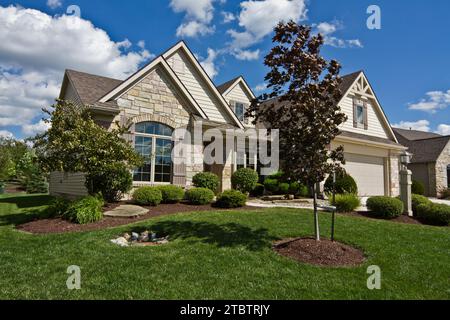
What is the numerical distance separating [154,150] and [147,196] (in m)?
2.52

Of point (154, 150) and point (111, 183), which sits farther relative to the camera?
point (154, 150)

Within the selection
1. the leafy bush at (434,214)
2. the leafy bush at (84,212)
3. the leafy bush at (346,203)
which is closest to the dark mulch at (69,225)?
the leafy bush at (84,212)

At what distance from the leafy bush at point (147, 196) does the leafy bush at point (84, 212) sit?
6.26 ft

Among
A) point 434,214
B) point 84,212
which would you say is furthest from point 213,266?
point 434,214

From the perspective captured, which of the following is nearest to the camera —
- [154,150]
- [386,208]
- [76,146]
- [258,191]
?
[76,146]

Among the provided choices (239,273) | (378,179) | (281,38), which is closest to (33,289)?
(239,273)

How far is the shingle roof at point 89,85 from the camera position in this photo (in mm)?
12898

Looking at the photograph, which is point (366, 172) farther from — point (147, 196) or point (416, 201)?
point (147, 196)

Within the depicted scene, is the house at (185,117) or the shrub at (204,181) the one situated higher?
the house at (185,117)

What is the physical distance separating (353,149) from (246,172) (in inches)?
282

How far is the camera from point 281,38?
→ 6352 mm

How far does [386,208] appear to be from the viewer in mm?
10906

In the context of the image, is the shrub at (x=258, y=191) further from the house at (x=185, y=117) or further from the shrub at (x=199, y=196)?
the shrub at (x=199, y=196)
